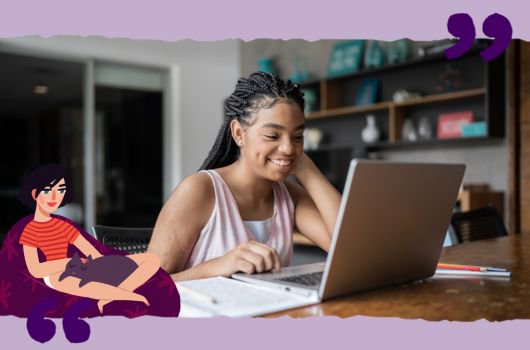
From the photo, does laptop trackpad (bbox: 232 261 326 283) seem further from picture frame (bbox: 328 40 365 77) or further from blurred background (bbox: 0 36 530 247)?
picture frame (bbox: 328 40 365 77)

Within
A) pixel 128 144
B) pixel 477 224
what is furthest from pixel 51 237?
pixel 128 144

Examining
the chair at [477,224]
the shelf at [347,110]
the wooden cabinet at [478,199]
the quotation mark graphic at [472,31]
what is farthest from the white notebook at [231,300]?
the shelf at [347,110]

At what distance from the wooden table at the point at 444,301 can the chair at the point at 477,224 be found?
83cm

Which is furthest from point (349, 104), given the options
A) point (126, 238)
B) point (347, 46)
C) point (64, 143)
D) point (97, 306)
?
point (97, 306)

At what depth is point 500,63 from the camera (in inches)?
145

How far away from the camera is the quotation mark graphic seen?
3.41 feet

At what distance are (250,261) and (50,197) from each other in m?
0.41

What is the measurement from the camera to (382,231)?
0.87 m

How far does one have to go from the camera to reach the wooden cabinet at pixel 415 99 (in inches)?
144

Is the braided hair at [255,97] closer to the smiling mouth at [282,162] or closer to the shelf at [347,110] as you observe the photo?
the smiling mouth at [282,162]

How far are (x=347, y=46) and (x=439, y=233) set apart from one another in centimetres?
389

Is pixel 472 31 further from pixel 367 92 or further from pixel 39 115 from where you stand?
pixel 39 115

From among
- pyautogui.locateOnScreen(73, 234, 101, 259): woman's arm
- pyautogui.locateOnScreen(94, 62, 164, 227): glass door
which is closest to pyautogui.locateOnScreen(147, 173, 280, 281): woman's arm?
pyautogui.locateOnScreen(73, 234, 101, 259): woman's arm

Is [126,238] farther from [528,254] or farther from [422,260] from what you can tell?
[528,254]
